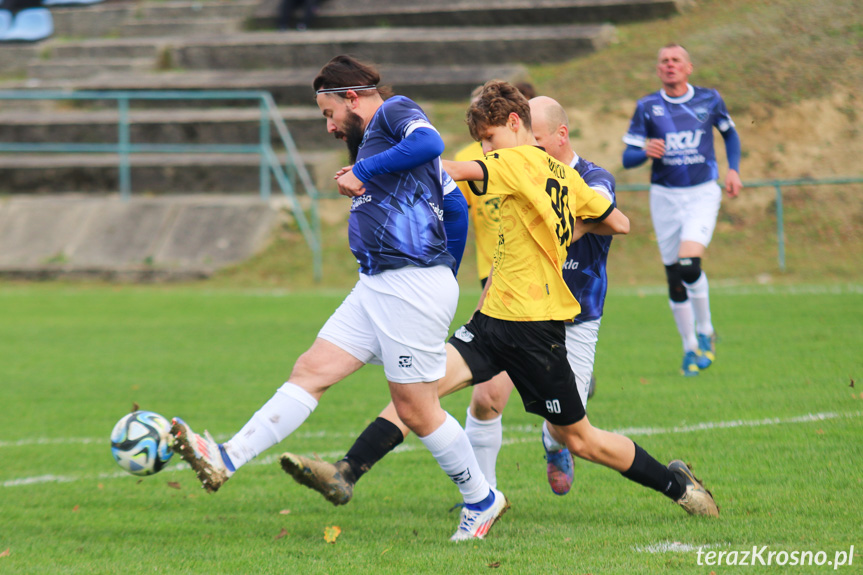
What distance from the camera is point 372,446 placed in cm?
451

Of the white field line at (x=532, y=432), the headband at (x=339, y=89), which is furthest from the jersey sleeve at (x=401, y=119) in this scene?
the white field line at (x=532, y=432)

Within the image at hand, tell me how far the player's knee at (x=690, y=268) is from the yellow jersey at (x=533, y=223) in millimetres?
3877

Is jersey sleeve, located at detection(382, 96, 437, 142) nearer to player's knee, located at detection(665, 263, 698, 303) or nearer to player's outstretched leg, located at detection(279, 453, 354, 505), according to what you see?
player's outstretched leg, located at detection(279, 453, 354, 505)

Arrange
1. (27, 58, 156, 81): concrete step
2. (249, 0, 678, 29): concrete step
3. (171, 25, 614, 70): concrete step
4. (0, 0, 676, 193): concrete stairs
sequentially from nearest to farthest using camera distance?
(0, 0, 676, 193): concrete stairs < (171, 25, 614, 70): concrete step < (249, 0, 678, 29): concrete step < (27, 58, 156, 81): concrete step

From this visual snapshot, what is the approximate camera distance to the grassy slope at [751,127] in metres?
15.1

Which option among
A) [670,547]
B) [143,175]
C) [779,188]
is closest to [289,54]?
[143,175]

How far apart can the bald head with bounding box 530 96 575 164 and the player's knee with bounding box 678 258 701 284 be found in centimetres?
Result: 362

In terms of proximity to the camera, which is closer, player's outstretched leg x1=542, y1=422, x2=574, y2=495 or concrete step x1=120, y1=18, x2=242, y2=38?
player's outstretched leg x1=542, y1=422, x2=574, y2=495

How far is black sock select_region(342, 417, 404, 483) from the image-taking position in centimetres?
443

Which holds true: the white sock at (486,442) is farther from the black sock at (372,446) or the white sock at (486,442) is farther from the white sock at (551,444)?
the black sock at (372,446)

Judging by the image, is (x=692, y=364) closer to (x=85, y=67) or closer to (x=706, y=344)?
(x=706, y=344)

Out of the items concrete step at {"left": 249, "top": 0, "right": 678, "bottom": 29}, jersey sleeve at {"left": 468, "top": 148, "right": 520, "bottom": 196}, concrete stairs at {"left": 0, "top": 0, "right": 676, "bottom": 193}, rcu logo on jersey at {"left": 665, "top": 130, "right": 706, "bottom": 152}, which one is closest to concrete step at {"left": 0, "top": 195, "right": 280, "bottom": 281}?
concrete stairs at {"left": 0, "top": 0, "right": 676, "bottom": 193}

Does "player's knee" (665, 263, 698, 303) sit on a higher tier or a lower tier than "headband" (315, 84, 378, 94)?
lower

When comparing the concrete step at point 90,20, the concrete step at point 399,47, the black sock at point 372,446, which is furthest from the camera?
the concrete step at point 90,20
